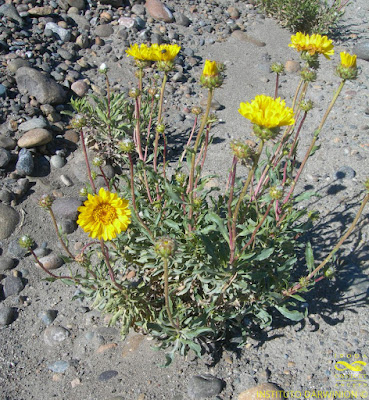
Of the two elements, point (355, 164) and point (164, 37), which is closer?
point (355, 164)

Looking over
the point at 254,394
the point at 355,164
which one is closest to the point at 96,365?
the point at 254,394

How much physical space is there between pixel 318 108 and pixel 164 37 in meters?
2.79

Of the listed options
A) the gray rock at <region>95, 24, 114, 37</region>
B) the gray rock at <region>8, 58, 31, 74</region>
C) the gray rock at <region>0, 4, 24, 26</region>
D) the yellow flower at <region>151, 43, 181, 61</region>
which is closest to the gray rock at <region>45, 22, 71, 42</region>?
the gray rock at <region>0, 4, 24, 26</region>

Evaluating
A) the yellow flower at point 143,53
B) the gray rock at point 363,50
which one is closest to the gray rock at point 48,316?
the yellow flower at point 143,53

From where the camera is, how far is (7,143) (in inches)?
193

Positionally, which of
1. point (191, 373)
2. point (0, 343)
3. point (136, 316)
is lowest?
point (0, 343)

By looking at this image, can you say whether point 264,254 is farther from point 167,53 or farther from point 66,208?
point 66,208

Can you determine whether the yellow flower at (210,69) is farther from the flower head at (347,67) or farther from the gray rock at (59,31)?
the gray rock at (59,31)

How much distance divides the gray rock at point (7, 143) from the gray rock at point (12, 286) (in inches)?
64.9

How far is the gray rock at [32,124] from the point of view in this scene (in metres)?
5.11

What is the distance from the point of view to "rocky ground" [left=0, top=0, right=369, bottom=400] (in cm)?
326

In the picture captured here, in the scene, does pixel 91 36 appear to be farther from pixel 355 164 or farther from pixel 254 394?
pixel 254 394

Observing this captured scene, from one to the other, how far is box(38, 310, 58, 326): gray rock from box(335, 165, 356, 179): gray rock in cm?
333

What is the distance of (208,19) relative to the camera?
7750mm
